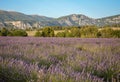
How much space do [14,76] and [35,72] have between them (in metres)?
0.30

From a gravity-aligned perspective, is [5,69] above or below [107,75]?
above

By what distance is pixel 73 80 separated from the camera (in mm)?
2391

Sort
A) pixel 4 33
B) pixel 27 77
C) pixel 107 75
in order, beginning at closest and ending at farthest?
1. pixel 27 77
2. pixel 107 75
3. pixel 4 33

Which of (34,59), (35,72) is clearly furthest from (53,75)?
(34,59)

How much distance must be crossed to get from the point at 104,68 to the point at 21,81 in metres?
1.51

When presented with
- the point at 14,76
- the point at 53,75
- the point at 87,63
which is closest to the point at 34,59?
Result: the point at 87,63

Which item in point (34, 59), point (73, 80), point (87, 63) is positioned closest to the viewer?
point (73, 80)

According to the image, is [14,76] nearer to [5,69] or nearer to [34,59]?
[5,69]

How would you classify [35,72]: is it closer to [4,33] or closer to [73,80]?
[73,80]

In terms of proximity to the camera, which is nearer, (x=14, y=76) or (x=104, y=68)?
(x=14, y=76)

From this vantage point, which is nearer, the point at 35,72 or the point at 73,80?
the point at 73,80

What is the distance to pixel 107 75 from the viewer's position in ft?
11.3

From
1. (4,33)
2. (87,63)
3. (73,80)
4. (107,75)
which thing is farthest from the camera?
(4,33)

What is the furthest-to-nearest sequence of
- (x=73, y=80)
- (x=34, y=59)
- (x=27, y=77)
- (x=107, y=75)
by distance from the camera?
(x=34, y=59)
(x=107, y=75)
(x=27, y=77)
(x=73, y=80)
